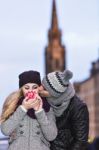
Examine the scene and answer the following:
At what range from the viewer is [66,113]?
10.9 ft

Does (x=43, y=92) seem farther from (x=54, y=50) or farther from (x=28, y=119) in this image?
(x=54, y=50)

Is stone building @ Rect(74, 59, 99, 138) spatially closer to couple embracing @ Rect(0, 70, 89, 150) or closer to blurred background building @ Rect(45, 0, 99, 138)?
blurred background building @ Rect(45, 0, 99, 138)

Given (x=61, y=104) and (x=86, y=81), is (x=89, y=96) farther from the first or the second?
(x=61, y=104)

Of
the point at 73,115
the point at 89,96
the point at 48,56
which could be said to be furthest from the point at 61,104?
the point at 48,56

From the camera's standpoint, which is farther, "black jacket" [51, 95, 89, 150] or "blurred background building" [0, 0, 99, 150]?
"blurred background building" [0, 0, 99, 150]

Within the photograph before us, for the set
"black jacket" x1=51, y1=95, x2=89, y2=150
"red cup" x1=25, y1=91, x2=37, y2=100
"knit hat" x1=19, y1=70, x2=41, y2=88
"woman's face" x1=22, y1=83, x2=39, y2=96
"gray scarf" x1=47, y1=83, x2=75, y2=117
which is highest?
"knit hat" x1=19, y1=70, x2=41, y2=88

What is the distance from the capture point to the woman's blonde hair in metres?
3.20

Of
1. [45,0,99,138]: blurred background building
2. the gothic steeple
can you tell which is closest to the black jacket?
[45,0,99,138]: blurred background building

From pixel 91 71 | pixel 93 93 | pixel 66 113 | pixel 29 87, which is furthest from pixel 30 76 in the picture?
pixel 91 71

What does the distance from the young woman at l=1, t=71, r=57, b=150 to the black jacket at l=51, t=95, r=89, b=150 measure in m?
0.07

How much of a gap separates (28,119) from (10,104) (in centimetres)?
12

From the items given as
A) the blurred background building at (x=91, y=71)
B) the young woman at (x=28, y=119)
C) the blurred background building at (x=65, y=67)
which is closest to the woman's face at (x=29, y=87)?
the young woman at (x=28, y=119)

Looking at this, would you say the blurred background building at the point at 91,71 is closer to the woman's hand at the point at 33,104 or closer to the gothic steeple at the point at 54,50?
the gothic steeple at the point at 54,50

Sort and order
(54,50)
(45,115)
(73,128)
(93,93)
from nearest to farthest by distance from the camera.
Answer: (45,115) → (73,128) → (93,93) → (54,50)
